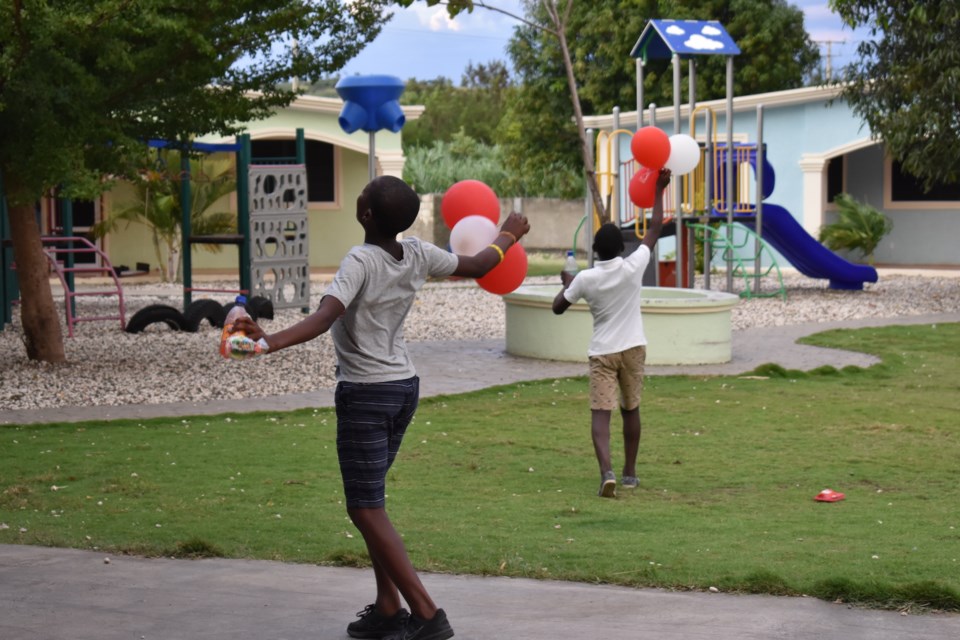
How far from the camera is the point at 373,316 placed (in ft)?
15.0

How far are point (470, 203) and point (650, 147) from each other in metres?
4.07

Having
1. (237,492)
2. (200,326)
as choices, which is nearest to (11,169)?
(237,492)

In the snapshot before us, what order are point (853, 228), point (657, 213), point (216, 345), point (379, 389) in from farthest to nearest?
point (853, 228) → point (216, 345) → point (657, 213) → point (379, 389)

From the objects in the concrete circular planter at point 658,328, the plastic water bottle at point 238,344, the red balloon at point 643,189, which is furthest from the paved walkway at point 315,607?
the concrete circular planter at point 658,328

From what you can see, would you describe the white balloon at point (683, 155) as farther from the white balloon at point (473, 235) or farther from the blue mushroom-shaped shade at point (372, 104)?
the blue mushroom-shaped shade at point (372, 104)

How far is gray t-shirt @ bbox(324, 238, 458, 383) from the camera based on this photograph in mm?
4551

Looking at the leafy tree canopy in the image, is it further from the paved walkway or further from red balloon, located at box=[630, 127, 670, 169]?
the paved walkway

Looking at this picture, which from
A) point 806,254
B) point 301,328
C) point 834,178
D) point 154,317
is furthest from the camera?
point 834,178

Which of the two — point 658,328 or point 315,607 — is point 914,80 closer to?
point 658,328

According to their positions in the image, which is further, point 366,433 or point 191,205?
point 191,205

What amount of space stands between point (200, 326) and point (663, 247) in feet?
47.7

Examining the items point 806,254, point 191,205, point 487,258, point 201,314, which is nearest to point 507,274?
point 487,258

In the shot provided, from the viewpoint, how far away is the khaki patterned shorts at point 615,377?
7281mm

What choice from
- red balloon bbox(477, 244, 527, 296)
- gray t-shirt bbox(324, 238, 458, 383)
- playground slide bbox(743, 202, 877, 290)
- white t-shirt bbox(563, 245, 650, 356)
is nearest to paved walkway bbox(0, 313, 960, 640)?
gray t-shirt bbox(324, 238, 458, 383)
